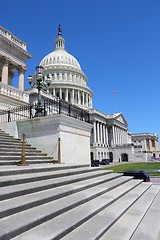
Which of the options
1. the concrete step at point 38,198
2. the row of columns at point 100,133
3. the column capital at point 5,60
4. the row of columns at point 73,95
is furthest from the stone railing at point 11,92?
the row of columns at point 73,95

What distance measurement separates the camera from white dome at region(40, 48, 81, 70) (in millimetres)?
98125

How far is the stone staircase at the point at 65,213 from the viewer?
→ 11.0ft

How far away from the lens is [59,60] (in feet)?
325

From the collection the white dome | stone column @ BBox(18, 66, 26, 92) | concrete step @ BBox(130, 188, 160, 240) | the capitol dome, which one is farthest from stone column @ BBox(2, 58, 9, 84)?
the white dome

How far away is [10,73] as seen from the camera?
111ft

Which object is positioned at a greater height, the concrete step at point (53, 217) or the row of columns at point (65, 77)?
the row of columns at point (65, 77)

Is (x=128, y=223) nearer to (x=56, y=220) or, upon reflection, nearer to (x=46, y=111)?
(x=56, y=220)

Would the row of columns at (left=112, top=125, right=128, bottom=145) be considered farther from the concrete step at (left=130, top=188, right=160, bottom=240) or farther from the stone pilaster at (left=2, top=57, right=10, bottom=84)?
the concrete step at (left=130, top=188, right=160, bottom=240)

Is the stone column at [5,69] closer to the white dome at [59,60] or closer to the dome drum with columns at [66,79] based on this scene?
the dome drum with columns at [66,79]

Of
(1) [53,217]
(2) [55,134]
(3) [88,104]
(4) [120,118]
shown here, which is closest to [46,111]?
(2) [55,134]

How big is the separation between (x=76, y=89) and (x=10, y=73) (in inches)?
2275

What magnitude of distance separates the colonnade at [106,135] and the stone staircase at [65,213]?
71853 mm

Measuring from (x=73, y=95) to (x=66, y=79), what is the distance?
29.1 ft

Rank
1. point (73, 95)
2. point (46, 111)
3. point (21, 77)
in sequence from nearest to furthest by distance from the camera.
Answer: point (46, 111)
point (21, 77)
point (73, 95)
